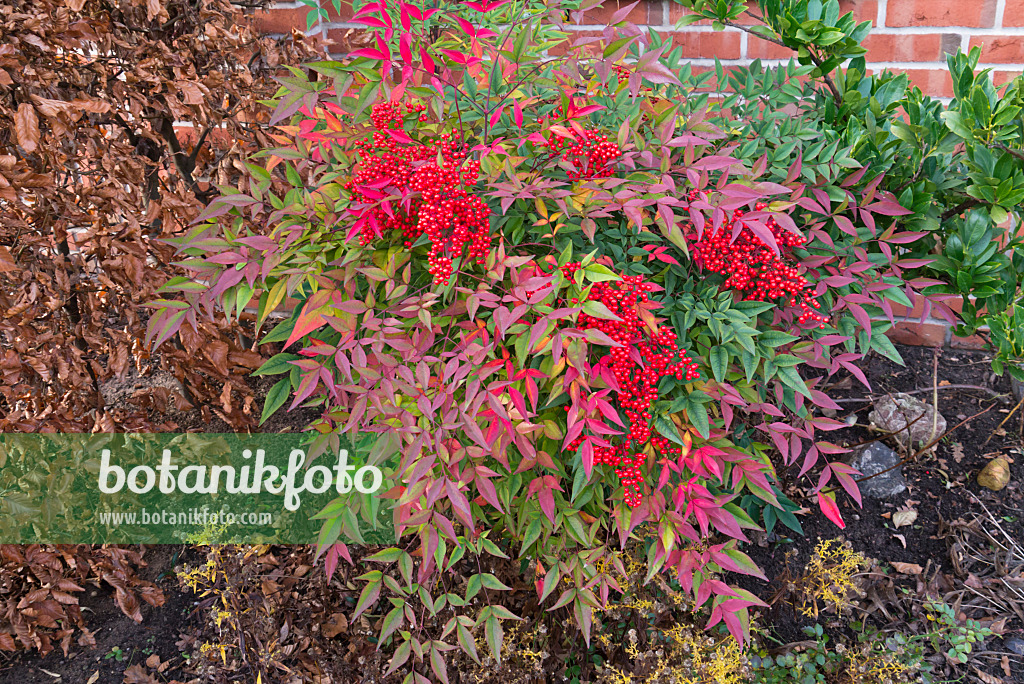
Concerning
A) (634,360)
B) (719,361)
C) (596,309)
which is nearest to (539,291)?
(596,309)

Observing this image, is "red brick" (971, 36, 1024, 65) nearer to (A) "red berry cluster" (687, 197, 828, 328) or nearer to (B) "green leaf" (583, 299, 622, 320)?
(A) "red berry cluster" (687, 197, 828, 328)

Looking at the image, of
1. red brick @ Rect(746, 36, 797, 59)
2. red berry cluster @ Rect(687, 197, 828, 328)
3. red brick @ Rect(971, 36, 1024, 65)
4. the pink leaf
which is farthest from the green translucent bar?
red brick @ Rect(971, 36, 1024, 65)

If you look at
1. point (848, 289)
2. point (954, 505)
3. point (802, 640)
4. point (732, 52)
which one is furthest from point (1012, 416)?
point (732, 52)

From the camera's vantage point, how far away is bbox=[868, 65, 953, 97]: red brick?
7.72 ft

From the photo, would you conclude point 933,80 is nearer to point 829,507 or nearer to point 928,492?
point 928,492

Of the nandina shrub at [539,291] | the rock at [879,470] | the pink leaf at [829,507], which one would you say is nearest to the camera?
the nandina shrub at [539,291]

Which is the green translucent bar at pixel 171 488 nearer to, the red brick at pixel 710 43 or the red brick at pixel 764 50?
the red brick at pixel 710 43

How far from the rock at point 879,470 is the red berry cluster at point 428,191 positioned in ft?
5.22

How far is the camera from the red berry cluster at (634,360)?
124 centimetres

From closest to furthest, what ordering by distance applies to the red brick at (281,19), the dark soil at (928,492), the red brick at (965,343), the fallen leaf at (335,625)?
1. the fallen leaf at (335,625)
2. the dark soil at (928,492)
3. the red brick at (281,19)
4. the red brick at (965,343)

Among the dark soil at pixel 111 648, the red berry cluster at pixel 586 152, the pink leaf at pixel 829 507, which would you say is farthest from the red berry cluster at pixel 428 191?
the dark soil at pixel 111 648

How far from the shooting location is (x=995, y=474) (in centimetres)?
207

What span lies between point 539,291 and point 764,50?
72.2 inches

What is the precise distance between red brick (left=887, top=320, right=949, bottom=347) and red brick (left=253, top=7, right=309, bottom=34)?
2.53 meters
